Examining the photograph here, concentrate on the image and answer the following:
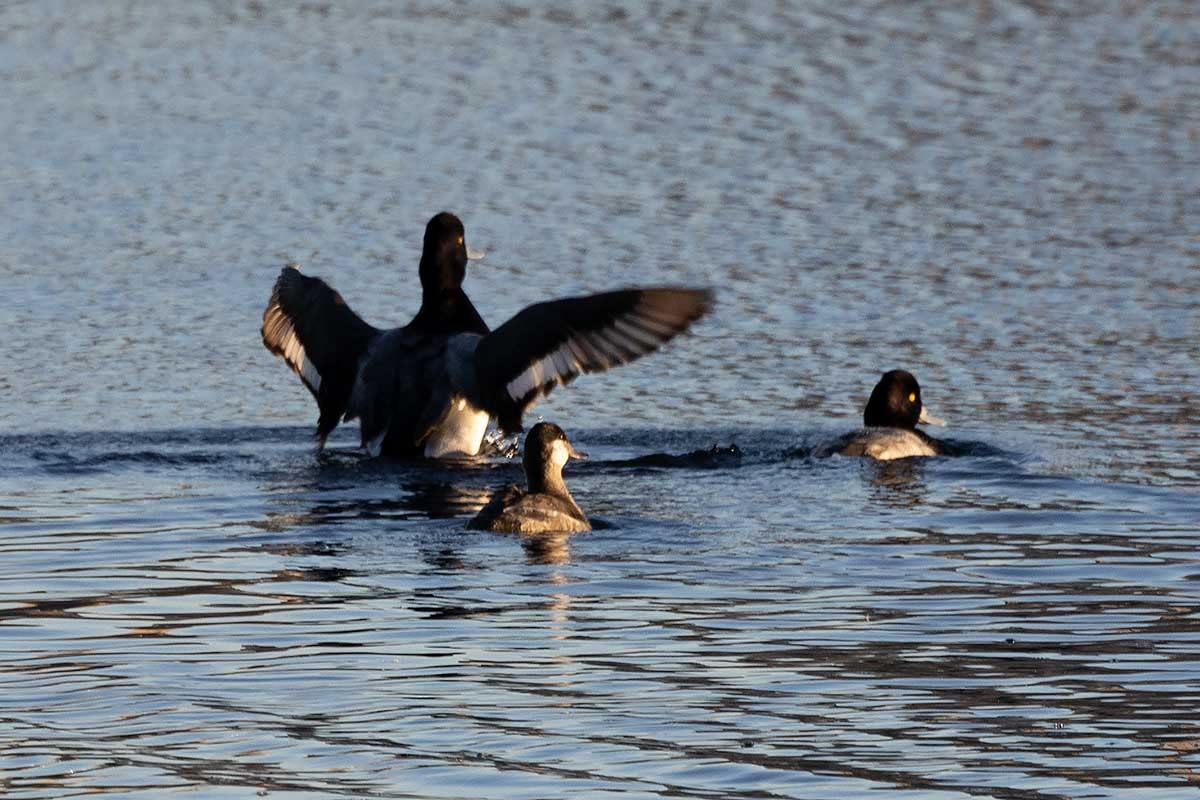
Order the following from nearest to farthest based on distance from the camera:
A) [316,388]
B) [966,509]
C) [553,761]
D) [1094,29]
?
1. [553,761]
2. [966,509]
3. [316,388]
4. [1094,29]

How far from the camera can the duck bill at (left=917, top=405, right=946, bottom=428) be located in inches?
562

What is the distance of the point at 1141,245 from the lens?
1898cm

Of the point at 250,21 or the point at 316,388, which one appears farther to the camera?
the point at 250,21

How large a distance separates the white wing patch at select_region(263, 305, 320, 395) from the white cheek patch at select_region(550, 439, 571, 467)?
2.60m

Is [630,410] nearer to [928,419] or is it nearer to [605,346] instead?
[928,419]

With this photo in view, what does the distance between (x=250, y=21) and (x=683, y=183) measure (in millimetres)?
9797

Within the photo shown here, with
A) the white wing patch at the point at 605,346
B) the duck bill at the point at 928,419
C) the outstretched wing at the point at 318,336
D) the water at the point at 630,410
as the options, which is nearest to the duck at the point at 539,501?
the water at the point at 630,410

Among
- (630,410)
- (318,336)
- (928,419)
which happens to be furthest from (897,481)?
(318,336)

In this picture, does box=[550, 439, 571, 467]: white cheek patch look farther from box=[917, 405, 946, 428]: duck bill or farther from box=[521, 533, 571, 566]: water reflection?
box=[917, 405, 946, 428]: duck bill

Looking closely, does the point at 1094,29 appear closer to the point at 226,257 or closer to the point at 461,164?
the point at 461,164

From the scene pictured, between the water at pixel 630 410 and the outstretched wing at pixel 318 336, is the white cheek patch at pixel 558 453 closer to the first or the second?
the water at pixel 630 410

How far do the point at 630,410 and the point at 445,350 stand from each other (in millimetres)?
1544

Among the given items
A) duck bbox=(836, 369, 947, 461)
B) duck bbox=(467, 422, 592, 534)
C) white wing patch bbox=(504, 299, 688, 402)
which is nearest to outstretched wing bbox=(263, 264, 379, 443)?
white wing patch bbox=(504, 299, 688, 402)

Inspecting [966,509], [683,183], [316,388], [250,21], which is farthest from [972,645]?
[250,21]
